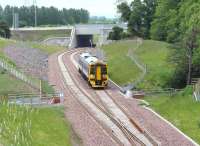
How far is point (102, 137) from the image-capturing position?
32.3 meters

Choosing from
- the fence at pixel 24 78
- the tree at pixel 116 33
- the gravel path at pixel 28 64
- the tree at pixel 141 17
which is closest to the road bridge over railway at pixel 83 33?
the tree at pixel 116 33

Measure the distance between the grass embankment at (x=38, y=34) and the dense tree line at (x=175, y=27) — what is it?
27330 millimetres

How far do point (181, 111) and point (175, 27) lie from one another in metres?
41.1

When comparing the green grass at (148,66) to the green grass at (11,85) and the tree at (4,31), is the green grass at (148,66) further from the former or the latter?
the tree at (4,31)

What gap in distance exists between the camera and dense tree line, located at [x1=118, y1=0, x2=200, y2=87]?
51.5m

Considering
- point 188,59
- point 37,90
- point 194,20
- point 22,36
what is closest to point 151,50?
point 194,20

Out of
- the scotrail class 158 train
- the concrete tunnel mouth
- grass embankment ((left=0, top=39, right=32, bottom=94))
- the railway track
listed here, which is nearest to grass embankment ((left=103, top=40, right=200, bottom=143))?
the railway track

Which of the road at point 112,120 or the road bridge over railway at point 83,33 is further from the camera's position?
the road bridge over railway at point 83,33

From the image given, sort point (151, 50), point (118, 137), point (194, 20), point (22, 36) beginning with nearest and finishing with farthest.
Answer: point (118, 137) < point (194, 20) < point (151, 50) < point (22, 36)

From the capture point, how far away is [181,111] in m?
40.0

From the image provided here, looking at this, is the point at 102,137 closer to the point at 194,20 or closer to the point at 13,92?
the point at 13,92

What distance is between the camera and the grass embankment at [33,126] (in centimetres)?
2905

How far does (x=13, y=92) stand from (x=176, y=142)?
18.7 metres

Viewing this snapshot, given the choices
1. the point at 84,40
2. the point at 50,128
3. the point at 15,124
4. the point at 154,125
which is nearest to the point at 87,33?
the point at 84,40
